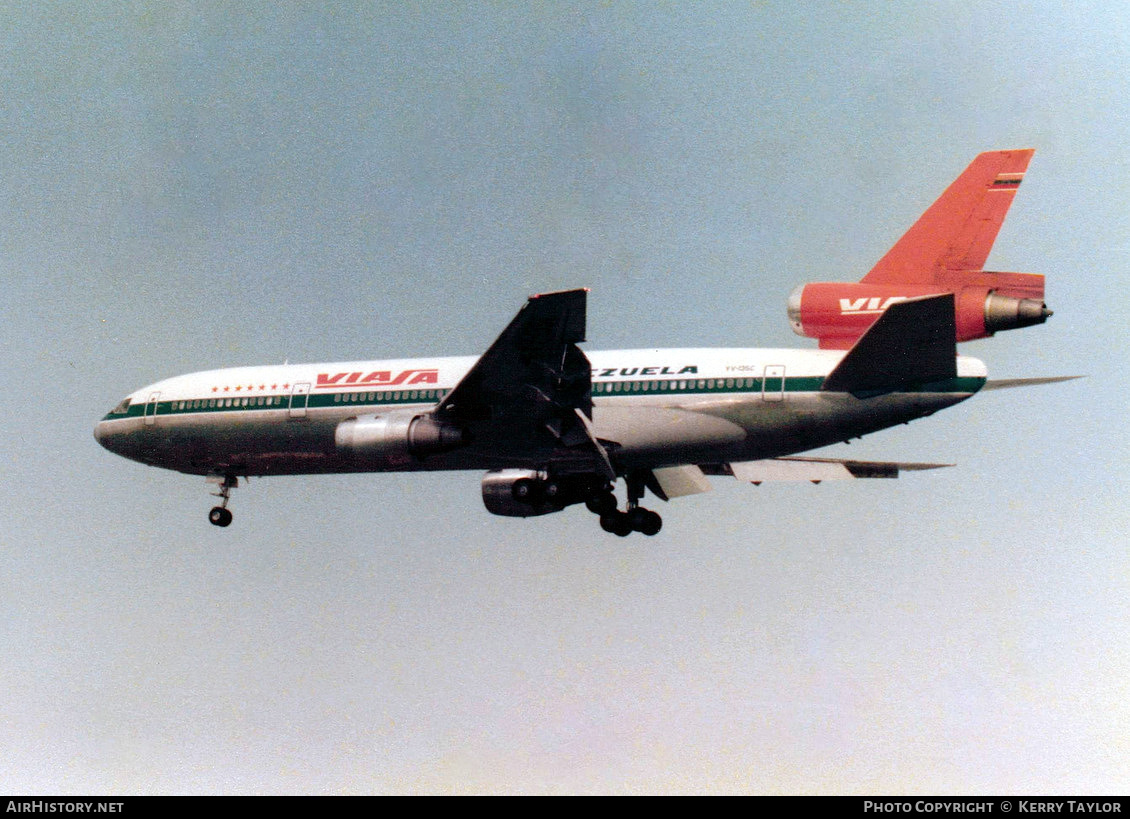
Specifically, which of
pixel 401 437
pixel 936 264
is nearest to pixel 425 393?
pixel 401 437

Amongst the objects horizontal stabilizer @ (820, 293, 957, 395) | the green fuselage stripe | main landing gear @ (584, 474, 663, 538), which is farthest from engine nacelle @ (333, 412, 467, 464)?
horizontal stabilizer @ (820, 293, 957, 395)

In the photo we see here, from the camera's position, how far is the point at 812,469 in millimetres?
31281

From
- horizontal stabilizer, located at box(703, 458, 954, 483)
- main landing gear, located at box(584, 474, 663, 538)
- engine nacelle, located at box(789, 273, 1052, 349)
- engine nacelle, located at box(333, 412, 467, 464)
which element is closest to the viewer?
engine nacelle, located at box(789, 273, 1052, 349)

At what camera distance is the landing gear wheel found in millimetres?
30062

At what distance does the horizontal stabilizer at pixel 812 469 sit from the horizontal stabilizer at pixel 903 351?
677 cm

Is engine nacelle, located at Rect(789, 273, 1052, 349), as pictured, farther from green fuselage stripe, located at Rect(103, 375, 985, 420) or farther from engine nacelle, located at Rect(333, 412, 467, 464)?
engine nacelle, located at Rect(333, 412, 467, 464)

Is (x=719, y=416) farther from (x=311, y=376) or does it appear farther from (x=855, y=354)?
(x=311, y=376)

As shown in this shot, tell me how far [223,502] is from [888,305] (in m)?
16.6

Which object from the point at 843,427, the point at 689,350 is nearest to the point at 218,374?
the point at 689,350

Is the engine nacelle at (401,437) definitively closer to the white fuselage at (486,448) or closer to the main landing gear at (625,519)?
the white fuselage at (486,448)

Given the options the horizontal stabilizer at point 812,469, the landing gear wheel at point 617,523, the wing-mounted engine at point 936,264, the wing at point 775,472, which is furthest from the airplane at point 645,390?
the horizontal stabilizer at point 812,469

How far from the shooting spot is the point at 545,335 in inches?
943

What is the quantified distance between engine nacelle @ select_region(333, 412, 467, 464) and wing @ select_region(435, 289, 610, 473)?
0.30m

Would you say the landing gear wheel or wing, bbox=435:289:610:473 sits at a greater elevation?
wing, bbox=435:289:610:473
